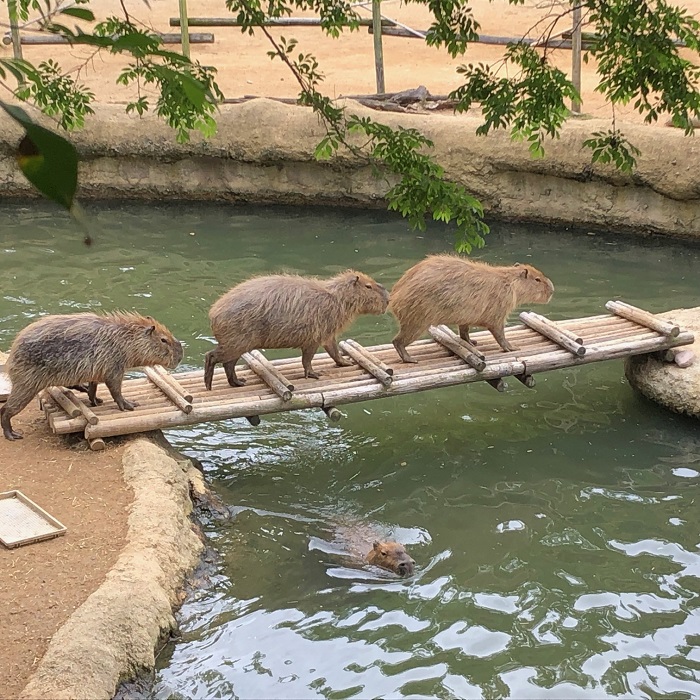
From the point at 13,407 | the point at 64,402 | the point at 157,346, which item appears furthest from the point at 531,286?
the point at 13,407

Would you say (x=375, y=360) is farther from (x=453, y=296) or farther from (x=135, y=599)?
(x=135, y=599)

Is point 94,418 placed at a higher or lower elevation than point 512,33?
lower

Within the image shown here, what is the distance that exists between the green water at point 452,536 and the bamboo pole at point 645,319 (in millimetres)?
655

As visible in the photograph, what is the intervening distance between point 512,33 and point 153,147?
8071 millimetres

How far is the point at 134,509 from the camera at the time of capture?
5.52 m

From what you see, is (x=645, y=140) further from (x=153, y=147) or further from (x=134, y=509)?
(x=134, y=509)

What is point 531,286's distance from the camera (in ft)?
24.7

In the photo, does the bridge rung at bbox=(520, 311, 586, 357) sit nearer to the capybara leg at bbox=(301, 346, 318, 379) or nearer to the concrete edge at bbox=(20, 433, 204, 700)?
the capybara leg at bbox=(301, 346, 318, 379)

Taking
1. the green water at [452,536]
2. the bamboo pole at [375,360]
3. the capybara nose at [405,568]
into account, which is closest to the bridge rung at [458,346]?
the bamboo pole at [375,360]

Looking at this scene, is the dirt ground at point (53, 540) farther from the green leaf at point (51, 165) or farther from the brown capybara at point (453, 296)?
the green leaf at point (51, 165)

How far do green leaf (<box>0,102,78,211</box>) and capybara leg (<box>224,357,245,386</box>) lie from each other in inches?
230

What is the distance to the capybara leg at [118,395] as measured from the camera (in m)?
6.22

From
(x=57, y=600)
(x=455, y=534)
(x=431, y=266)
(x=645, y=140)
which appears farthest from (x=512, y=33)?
(x=57, y=600)

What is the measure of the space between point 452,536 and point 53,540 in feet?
7.97
